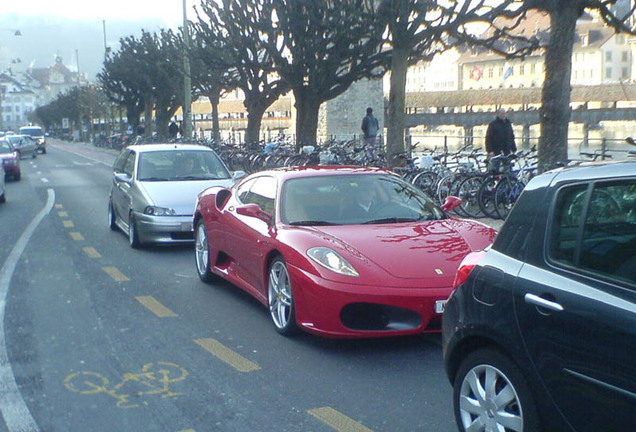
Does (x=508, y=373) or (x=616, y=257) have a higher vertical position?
(x=616, y=257)

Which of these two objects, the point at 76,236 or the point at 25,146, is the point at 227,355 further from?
the point at 25,146

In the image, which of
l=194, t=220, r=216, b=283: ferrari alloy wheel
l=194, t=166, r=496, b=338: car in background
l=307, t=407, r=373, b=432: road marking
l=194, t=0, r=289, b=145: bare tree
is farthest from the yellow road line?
l=194, t=0, r=289, b=145: bare tree

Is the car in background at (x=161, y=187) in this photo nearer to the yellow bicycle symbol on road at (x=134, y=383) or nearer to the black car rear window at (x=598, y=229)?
the yellow bicycle symbol on road at (x=134, y=383)

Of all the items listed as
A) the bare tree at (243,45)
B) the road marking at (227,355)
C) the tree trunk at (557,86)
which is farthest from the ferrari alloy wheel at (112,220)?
the bare tree at (243,45)

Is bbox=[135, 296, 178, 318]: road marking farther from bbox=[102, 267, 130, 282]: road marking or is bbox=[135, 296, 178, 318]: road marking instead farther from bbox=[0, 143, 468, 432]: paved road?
bbox=[102, 267, 130, 282]: road marking

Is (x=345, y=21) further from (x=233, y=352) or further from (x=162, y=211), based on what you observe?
(x=233, y=352)

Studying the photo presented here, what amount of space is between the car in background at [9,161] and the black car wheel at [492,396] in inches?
1053

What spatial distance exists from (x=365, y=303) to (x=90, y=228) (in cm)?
1007

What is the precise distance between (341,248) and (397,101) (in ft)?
46.7

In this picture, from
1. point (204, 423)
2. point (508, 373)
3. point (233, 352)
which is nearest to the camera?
point (508, 373)

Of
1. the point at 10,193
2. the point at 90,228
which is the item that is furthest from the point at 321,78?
Result: the point at 90,228

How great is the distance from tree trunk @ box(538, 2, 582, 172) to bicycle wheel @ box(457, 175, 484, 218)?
2381mm

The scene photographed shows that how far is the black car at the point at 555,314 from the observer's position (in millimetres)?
3484

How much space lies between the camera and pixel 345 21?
97.5 feet
